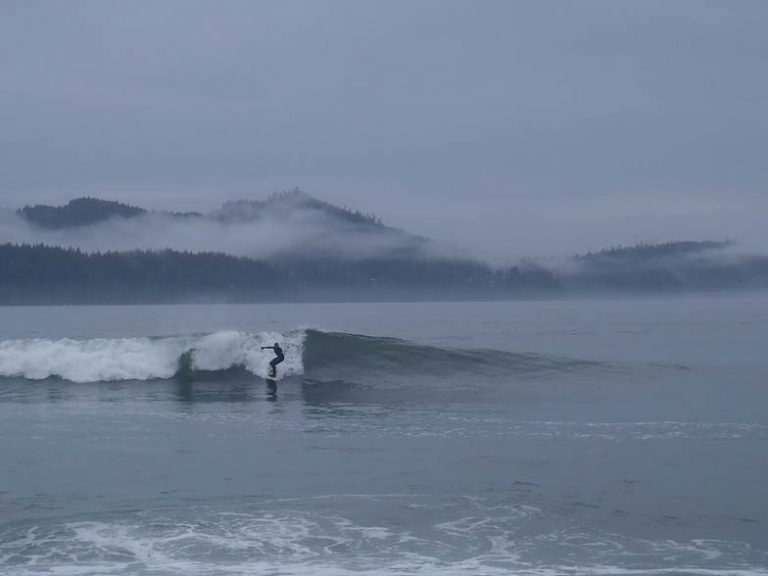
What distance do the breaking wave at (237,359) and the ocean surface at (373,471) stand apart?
4.8 inches

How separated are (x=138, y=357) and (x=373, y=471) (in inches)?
571

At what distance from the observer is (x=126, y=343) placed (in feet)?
87.0

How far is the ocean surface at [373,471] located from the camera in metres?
9.45

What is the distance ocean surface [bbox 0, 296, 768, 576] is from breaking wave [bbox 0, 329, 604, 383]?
0.40 ft

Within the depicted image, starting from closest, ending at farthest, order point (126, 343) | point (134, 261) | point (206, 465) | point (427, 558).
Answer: point (427, 558), point (206, 465), point (126, 343), point (134, 261)

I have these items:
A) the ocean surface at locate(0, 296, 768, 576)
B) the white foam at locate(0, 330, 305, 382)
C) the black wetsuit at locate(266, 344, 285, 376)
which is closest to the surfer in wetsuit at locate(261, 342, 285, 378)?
the black wetsuit at locate(266, 344, 285, 376)

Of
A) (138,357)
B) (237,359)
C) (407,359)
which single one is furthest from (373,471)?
(138,357)

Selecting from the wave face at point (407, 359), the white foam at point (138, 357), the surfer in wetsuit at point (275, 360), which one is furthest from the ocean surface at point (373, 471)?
the wave face at point (407, 359)

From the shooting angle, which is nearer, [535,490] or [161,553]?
[161,553]

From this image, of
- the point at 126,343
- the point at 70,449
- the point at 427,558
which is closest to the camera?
the point at 427,558

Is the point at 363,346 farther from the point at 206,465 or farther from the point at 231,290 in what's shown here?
the point at 231,290

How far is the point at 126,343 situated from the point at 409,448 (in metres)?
14.4

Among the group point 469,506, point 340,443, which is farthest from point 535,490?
point 340,443

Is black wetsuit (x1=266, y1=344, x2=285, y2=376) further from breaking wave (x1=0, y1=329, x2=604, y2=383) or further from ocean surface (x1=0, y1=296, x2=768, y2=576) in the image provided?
breaking wave (x1=0, y1=329, x2=604, y2=383)
